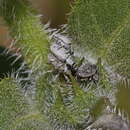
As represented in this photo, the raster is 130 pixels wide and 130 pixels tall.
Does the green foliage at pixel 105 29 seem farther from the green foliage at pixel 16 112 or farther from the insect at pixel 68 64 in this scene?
the green foliage at pixel 16 112

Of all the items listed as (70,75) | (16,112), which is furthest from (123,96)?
(16,112)

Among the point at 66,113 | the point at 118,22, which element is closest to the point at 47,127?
the point at 66,113

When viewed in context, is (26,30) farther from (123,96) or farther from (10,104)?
(123,96)

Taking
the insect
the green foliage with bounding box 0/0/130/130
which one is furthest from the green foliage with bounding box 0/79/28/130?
the insect

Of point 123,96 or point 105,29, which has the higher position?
point 105,29

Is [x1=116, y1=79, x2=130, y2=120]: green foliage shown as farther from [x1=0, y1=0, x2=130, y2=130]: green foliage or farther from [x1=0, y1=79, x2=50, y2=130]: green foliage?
[x1=0, y1=79, x2=50, y2=130]: green foliage
